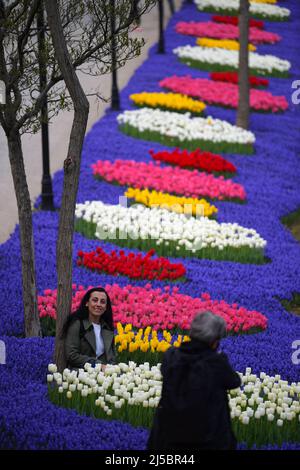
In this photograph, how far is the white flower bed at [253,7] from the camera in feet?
148

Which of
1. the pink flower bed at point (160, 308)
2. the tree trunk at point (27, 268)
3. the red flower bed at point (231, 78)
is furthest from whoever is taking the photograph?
the red flower bed at point (231, 78)

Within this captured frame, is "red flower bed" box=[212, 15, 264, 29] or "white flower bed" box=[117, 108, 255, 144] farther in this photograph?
"red flower bed" box=[212, 15, 264, 29]

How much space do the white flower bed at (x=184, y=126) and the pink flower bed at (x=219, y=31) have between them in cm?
1442

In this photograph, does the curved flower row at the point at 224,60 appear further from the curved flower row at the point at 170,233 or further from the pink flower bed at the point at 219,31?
→ the curved flower row at the point at 170,233

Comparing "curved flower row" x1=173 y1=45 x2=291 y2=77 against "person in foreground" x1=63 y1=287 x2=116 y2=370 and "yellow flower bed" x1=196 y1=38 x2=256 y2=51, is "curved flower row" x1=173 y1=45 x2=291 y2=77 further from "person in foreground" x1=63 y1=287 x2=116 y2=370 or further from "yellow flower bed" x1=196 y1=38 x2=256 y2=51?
"person in foreground" x1=63 y1=287 x2=116 y2=370

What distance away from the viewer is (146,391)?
9.30 meters

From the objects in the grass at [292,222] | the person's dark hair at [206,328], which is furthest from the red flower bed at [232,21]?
the person's dark hair at [206,328]

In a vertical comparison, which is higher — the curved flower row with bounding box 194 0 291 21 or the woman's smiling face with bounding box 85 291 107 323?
the curved flower row with bounding box 194 0 291 21

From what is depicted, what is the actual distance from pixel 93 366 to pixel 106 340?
0.36m

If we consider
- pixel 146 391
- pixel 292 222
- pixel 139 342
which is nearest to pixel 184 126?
pixel 292 222

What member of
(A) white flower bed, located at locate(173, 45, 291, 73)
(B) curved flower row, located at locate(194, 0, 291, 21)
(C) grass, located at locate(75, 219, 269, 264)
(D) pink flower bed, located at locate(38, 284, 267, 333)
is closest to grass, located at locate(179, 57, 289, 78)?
(A) white flower bed, located at locate(173, 45, 291, 73)

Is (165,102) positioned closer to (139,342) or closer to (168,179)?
(168,179)

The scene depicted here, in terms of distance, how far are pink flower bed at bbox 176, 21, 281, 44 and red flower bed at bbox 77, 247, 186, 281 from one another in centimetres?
2514

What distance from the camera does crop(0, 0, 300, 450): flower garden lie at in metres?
8.86
